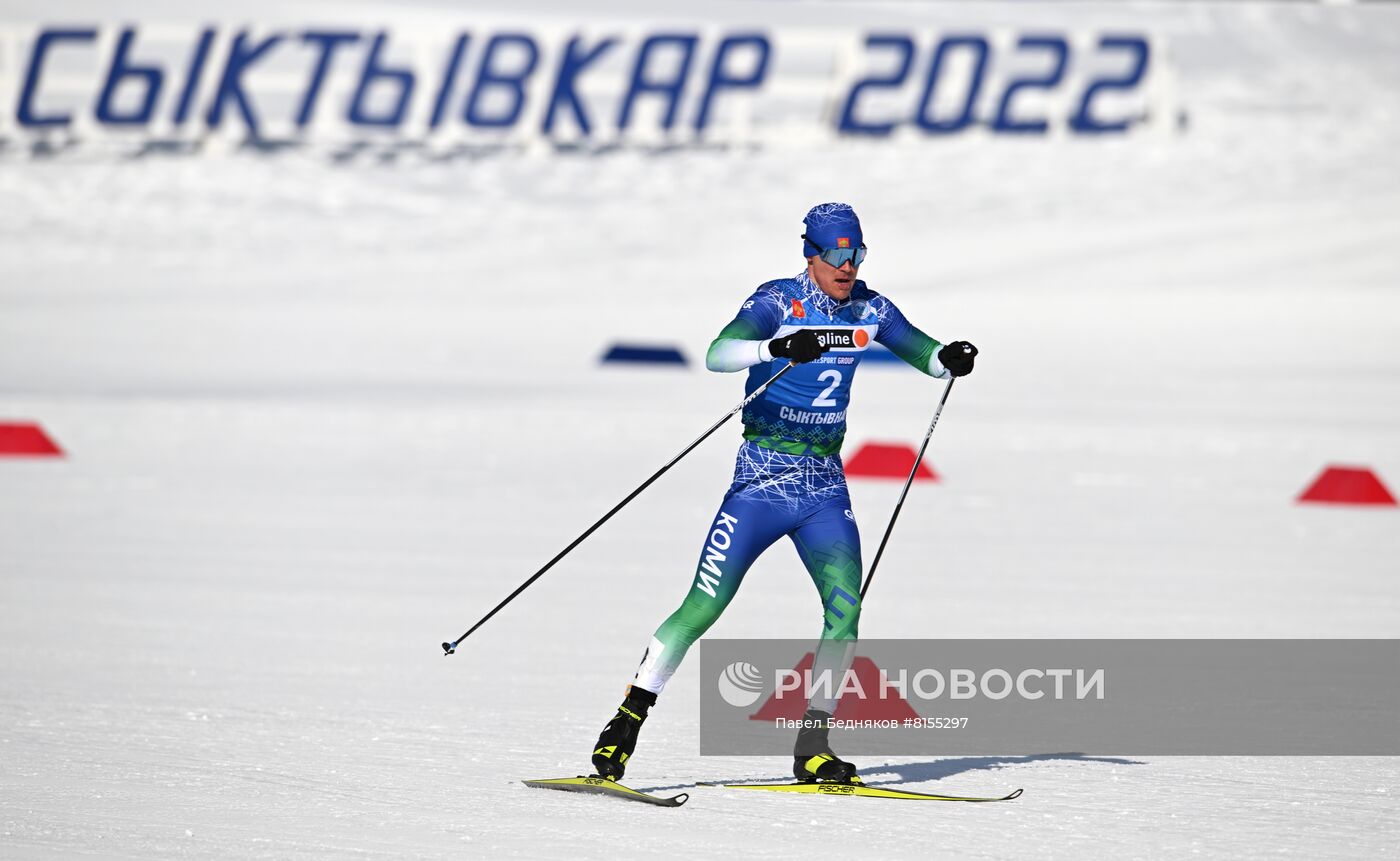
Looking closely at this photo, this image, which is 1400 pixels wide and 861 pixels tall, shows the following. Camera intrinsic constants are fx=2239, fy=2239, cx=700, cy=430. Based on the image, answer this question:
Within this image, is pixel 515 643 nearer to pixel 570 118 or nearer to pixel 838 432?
pixel 838 432

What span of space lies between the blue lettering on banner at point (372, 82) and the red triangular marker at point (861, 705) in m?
45.3

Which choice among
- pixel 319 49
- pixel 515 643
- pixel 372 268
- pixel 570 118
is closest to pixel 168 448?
pixel 515 643

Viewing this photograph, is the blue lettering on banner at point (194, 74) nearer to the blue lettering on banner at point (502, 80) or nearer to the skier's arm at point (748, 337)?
the blue lettering on banner at point (502, 80)

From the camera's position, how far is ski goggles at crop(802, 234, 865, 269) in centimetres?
645

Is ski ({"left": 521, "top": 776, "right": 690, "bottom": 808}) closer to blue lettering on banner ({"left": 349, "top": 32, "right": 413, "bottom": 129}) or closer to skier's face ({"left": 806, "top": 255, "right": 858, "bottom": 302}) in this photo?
skier's face ({"left": 806, "top": 255, "right": 858, "bottom": 302})

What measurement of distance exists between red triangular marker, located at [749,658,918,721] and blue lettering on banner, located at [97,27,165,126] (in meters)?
47.2

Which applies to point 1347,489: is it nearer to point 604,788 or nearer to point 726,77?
point 604,788

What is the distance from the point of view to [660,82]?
180 feet

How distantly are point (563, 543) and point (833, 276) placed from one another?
6489 millimetres

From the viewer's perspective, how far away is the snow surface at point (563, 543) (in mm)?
6113

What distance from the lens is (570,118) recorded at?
5909cm

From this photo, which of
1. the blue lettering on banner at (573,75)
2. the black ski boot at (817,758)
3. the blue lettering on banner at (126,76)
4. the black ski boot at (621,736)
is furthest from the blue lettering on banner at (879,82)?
the black ski boot at (621,736)

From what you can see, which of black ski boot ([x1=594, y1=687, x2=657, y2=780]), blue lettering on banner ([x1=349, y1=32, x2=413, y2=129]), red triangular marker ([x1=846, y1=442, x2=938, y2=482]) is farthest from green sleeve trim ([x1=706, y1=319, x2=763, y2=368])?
blue lettering on banner ([x1=349, y1=32, x2=413, y2=129])

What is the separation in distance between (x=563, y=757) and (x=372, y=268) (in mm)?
43281
